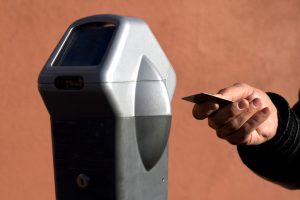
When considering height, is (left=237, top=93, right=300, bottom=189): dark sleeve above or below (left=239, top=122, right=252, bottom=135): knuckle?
below

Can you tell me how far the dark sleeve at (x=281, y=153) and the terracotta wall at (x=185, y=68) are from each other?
7.77 feet

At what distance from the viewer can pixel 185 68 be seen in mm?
4184

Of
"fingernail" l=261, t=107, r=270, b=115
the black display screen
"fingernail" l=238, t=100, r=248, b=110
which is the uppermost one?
the black display screen

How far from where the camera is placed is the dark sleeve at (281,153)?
1527 millimetres

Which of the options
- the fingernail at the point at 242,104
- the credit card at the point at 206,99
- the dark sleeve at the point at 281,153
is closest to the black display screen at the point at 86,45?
the credit card at the point at 206,99

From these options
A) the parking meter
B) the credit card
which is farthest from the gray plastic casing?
the credit card

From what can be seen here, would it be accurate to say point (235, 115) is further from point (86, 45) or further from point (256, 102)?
point (86, 45)

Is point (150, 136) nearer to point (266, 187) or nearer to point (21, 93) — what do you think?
point (21, 93)

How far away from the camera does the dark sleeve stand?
1.53 m

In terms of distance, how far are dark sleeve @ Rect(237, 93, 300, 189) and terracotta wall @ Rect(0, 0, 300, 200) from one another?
2.37 meters

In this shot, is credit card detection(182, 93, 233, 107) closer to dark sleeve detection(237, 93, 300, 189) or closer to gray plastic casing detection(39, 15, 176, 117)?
gray plastic casing detection(39, 15, 176, 117)

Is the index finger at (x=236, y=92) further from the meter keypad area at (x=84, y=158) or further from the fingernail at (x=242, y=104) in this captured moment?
the meter keypad area at (x=84, y=158)

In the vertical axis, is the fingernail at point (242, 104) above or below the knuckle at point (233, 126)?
above

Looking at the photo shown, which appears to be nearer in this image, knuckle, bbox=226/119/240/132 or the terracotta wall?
knuckle, bbox=226/119/240/132
